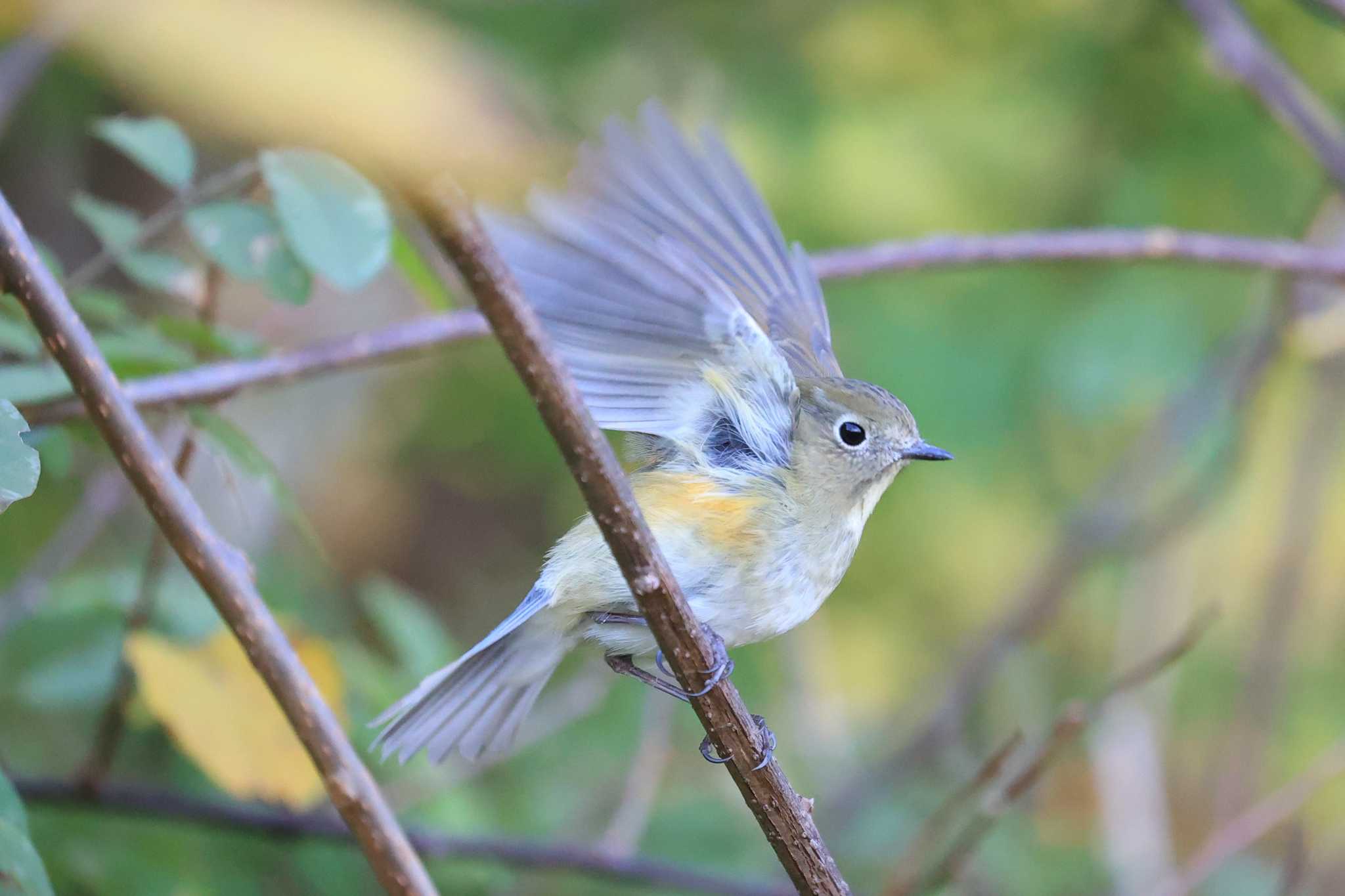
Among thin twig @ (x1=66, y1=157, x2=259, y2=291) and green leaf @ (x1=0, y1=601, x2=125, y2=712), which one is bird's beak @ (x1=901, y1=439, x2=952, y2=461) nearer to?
thin twig @ (x1=66, y1=157, x2=259, y2=291)

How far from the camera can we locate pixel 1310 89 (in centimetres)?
425

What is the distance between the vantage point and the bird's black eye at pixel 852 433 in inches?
103

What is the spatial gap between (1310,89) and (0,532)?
416 centimetres

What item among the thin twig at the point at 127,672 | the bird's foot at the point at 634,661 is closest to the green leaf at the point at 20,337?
the thin twig at the point at 127,672

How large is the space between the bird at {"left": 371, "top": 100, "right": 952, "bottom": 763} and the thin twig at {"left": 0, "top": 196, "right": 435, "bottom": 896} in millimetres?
720

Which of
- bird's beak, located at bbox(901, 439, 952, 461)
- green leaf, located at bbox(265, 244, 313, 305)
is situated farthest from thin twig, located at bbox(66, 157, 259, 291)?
bird's beak, located at bbox(901, 439, 952, 461)

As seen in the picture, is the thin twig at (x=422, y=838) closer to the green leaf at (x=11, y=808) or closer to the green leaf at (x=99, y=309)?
the green leaf at (x=99, y=309)

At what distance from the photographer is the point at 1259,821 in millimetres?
2863

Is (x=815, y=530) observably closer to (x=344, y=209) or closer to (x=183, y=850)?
(x=344, y=209)

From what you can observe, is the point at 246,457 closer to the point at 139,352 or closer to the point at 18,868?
the point at 139,352

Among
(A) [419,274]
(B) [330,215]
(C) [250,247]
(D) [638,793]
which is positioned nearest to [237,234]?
(C) [250,247]

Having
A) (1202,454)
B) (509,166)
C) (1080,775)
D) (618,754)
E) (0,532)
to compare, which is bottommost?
(1080,775)

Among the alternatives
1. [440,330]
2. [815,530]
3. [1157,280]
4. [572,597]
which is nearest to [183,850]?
[572,597]

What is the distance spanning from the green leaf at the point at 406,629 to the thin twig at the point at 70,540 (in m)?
0.66
